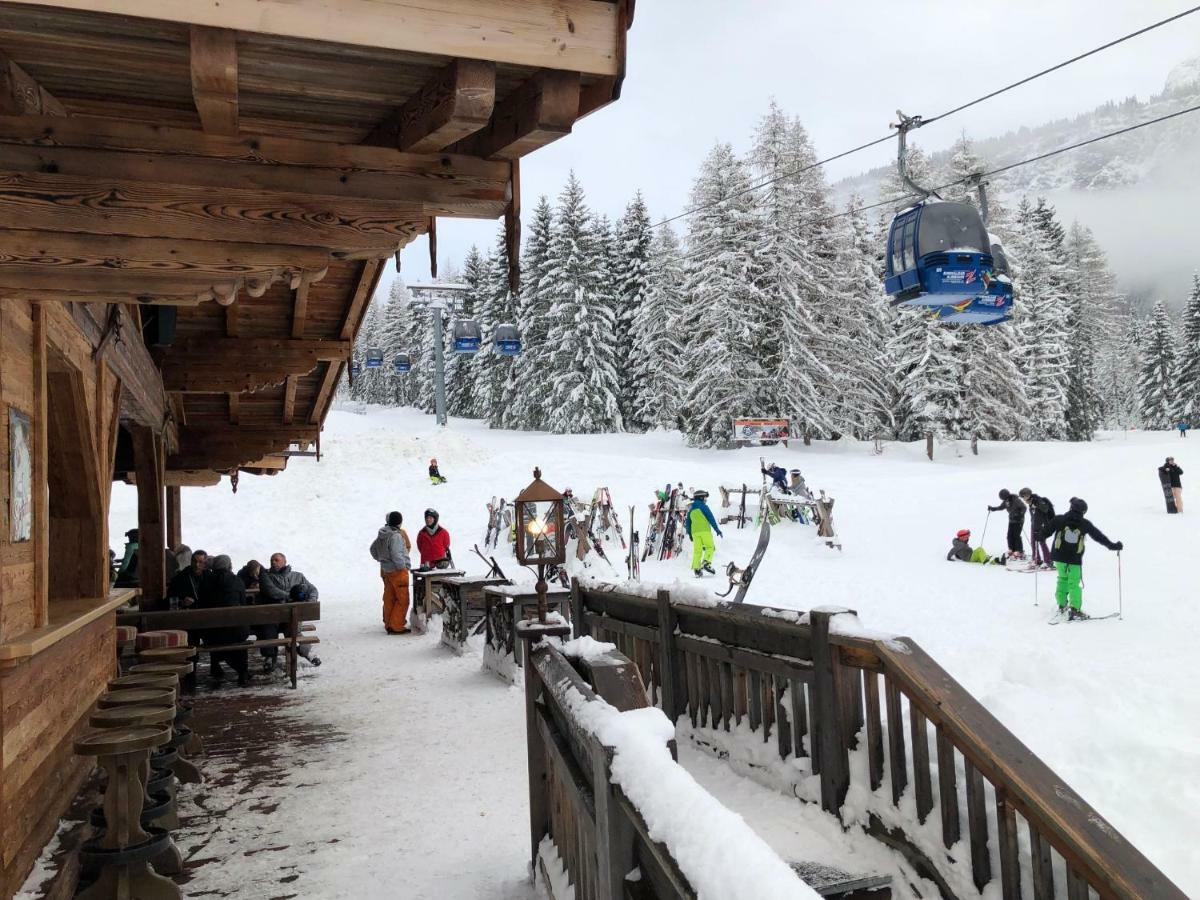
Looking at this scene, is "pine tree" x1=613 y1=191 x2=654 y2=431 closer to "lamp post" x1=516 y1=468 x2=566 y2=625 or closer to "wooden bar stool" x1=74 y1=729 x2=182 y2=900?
"lamp post" x1=516 y1=468 x2=566 y2=625

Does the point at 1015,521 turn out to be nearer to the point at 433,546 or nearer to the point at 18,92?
the point at 433,546

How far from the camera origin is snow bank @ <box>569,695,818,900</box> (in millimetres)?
1594

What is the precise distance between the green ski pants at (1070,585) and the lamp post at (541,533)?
7.61 m

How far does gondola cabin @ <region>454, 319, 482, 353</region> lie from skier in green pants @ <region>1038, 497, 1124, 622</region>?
2287 centimetres

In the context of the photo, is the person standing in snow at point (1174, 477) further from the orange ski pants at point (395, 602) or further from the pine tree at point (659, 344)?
the pine tree at point (659, 344)

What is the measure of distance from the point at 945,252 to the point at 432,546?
9.12 metres

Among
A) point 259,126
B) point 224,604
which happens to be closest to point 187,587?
point 224,604

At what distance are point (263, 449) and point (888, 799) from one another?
12.0 m

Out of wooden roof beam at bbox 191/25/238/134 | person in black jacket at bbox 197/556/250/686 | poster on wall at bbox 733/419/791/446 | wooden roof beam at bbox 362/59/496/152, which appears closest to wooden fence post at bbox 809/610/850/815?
wooden roof beam at bbox 362/59/496/152

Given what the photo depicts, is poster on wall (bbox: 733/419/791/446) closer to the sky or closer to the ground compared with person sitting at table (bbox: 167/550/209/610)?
closer to the sky

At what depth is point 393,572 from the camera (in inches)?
Answer: 519

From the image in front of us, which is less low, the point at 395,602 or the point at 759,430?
the point at 759,430

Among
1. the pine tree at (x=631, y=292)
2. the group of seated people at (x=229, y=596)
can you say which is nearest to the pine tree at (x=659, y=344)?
the pine tree at (x=631, y=292)

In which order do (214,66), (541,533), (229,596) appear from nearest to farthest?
(214,66), (541,533), (229,596)
